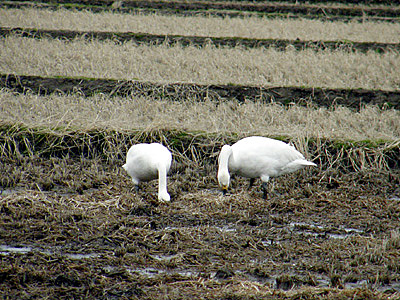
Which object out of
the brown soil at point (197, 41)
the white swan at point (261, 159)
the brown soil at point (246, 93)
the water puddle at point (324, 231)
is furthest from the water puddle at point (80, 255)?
the brown soil at point (197, 41)

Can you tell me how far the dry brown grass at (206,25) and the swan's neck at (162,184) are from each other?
9.45 meters

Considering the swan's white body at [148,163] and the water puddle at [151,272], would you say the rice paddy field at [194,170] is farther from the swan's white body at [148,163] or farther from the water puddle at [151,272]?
the swan's white body at [148,163]

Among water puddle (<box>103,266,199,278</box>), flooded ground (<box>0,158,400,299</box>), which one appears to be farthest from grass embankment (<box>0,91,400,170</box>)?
water puddle (<box>103,266,199,278</box>)

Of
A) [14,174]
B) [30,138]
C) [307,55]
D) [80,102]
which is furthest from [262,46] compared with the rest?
[14,174]

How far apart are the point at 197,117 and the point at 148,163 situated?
7.60ft

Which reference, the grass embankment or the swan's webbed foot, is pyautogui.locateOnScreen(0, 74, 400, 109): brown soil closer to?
the grass embankment

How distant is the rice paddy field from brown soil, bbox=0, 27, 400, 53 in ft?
0.19

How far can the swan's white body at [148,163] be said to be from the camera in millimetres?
5371

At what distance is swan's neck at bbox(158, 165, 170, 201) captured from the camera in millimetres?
5096

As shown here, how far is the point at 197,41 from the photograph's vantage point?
43.4ft

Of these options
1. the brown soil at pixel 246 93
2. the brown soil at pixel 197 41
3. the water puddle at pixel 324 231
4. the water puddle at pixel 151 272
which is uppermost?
the brown soil at pixel 197 41

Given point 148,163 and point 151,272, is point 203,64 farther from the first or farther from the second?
point 151,272

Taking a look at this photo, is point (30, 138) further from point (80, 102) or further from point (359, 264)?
point (359, 264)

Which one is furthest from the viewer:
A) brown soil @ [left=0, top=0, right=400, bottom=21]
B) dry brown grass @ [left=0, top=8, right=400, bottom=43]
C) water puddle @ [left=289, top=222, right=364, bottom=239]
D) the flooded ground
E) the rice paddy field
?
brown soil @ [left=0, top=0, right=400, bottom=21]
